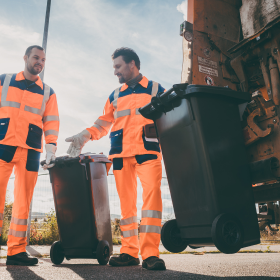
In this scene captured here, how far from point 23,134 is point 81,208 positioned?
3.14 feet

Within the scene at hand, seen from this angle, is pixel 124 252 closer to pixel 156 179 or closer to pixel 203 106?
pixel 156 179

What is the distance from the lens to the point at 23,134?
3.02 meters

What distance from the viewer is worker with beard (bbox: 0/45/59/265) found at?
2902mm

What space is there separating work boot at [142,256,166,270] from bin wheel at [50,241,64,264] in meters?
1.09

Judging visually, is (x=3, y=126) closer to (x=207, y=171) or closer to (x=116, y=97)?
(x=116, y=97)

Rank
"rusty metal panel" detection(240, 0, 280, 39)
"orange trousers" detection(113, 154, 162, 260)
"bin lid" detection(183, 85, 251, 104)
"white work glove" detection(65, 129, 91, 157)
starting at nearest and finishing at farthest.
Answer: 1. "bin lid" detection(183, 85, 251, 104)
2. "orange trousers" detection(113, 154, 162, 260)
3. "rusty metal panel" detection(240, 0, 280, 39)
4. "white work glove" detection(65, 129, 91, 157)

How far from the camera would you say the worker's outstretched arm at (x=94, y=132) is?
117 inches

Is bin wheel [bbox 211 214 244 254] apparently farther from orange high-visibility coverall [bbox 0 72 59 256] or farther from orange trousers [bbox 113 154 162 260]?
orange high-visibility coverall [bbox 0 72 59 256]

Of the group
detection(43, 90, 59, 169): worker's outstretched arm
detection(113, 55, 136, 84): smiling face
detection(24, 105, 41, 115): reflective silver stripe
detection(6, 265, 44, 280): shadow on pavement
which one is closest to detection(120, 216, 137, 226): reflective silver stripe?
detection(6, 265, 44, 280): shadow on pavement

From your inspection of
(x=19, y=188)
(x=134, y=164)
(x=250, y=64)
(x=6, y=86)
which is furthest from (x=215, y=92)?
(x=6, y=86)

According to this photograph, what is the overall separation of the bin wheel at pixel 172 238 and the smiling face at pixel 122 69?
1.60m

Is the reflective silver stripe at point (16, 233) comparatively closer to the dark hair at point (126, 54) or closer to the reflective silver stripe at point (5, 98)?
the reflective silver stripe at point (5, 98)

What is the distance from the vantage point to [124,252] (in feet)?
9.19

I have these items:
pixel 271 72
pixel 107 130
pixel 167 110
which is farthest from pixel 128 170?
pixel 271 72
